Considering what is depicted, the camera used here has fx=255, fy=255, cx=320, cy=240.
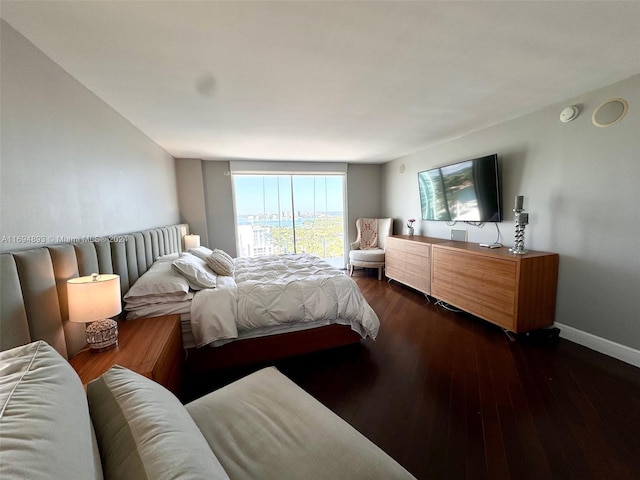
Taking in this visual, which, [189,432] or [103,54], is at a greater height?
[103,54]

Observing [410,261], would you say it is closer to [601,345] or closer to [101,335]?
[601,345]

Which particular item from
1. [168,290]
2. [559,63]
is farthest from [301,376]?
[559,63]

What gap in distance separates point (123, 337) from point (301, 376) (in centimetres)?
126

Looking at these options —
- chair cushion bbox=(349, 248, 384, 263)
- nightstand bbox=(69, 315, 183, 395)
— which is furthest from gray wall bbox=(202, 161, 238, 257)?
nightstand bbox=(69, 315, 183, 395)

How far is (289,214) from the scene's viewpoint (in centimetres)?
531

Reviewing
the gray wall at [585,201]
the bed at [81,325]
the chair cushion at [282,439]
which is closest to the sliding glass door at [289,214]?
the bed at [81,325]

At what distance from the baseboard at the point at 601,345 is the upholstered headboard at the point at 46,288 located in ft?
13.0

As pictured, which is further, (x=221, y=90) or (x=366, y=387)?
(x=221, y=90)

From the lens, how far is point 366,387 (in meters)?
1.90

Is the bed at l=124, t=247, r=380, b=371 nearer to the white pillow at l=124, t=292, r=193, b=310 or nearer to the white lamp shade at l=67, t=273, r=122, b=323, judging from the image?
the white pillow at l=124, t=292, r=193, b=310

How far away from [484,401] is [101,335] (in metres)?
2.43

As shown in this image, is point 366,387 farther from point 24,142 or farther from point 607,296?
point 24,142

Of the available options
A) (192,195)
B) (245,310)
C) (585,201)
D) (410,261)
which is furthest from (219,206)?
(585,201)

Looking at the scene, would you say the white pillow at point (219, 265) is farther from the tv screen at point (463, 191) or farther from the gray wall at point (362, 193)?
the gray wall at point (362, 193)
